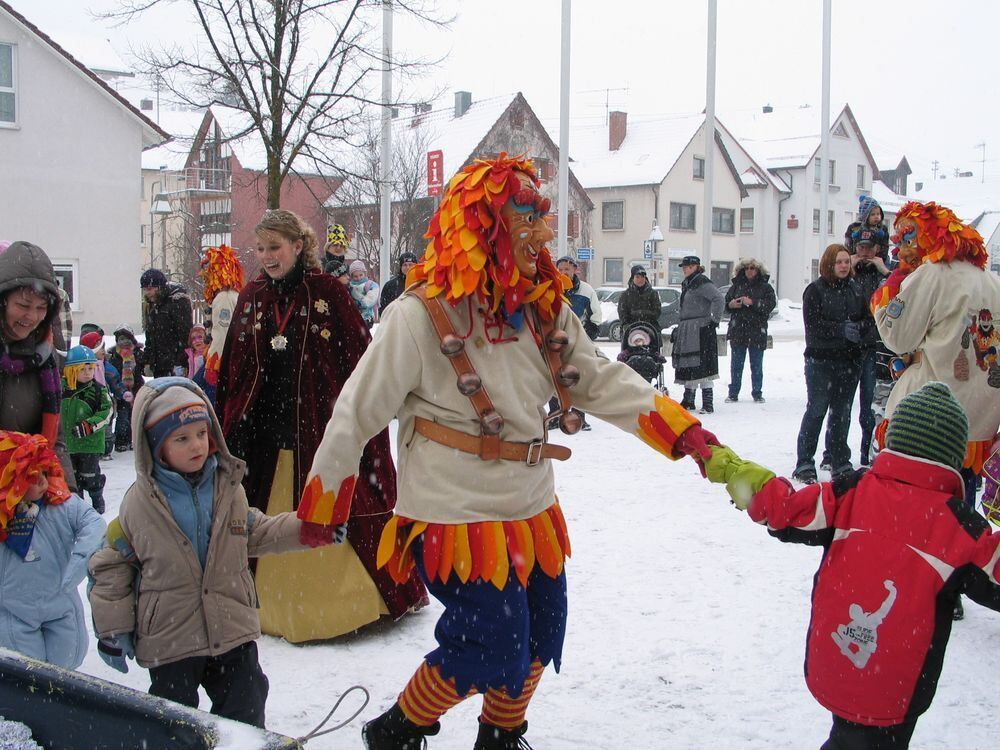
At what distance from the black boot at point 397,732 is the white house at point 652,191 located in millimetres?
38475

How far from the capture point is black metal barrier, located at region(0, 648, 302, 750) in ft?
5.63

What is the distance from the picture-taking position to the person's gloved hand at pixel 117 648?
285 cm

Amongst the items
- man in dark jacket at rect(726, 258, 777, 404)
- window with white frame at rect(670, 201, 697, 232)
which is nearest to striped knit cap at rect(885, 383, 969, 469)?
man in dark jacket at rect(726, 258, 777, 404)

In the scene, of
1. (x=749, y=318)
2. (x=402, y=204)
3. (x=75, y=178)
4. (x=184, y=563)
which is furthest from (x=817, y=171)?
(x=184, y=563)

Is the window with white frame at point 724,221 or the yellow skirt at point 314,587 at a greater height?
the window with white frame at point 724,221

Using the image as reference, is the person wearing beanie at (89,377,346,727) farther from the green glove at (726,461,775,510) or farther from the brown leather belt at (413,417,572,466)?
the green glove at (726,461,775,510)

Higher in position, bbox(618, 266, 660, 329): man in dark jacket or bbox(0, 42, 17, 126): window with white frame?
bbox(0, 42, 17, 126): window with white frame

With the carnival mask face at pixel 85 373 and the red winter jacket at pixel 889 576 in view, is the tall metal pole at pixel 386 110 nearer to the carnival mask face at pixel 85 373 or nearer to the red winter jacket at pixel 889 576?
the carnival mask face at pixel 85 373

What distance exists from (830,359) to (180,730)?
636 cm

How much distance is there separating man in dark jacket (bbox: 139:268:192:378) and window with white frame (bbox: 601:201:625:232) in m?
34.8

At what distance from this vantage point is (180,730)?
5.72 feet

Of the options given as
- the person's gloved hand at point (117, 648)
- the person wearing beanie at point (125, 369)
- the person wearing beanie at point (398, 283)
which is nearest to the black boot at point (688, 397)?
the person wearing beanie at point (398, 283)

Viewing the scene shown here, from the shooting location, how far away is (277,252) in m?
4.22

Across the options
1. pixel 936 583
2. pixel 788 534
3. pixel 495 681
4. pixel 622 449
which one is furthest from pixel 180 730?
pixel 622 449
